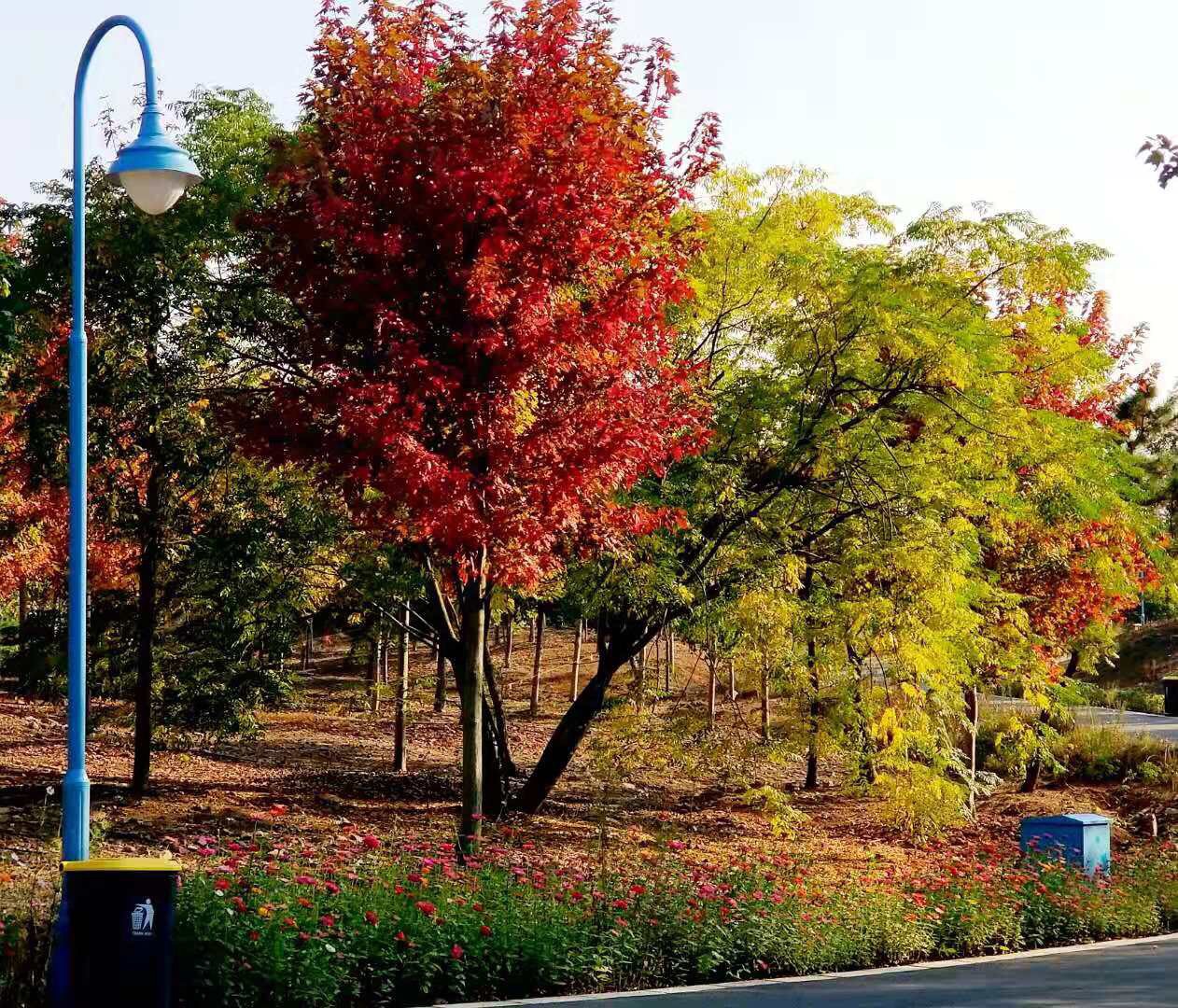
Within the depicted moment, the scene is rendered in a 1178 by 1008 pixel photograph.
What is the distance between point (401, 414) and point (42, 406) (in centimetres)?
792

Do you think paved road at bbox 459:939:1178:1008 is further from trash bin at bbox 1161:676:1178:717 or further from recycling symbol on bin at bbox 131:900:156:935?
trash bin at bbox 1161:676:1178:717

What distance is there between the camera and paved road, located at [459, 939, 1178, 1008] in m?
9.32

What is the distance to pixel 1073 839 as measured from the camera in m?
14.8

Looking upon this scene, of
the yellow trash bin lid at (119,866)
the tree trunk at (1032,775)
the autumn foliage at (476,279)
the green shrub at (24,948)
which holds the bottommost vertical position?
the tree trunk at (1032,775)

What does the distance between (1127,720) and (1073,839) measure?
927 inches

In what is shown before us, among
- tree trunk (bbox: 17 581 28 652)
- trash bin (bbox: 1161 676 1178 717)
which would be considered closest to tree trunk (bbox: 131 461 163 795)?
tree trunk (bbox: 17 581 28 652)

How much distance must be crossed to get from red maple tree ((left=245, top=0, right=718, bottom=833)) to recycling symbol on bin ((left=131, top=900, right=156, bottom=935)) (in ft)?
15.3

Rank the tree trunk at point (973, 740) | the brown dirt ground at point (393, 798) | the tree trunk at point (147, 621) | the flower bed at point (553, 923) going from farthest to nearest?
1. the tree trunk at point (973, 740)
2. the tree trunk at point (147, 621)
3. the brown dirt ground at point (393, 798)
4. the flower bed at point (553, 923)

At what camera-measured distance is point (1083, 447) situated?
20094 millimetres

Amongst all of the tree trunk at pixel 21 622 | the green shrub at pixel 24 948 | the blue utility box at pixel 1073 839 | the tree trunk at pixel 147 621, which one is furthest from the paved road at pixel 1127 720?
the green shrub at pixel 24 948

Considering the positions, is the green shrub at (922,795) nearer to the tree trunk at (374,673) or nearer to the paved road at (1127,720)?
the paved road at (1127,720)

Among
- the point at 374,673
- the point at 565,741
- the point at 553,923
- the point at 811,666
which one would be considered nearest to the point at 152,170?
the point at 553,923

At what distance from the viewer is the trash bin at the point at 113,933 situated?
7.50 metres

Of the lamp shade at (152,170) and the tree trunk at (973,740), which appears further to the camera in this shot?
the tree trunk at (973,740)
